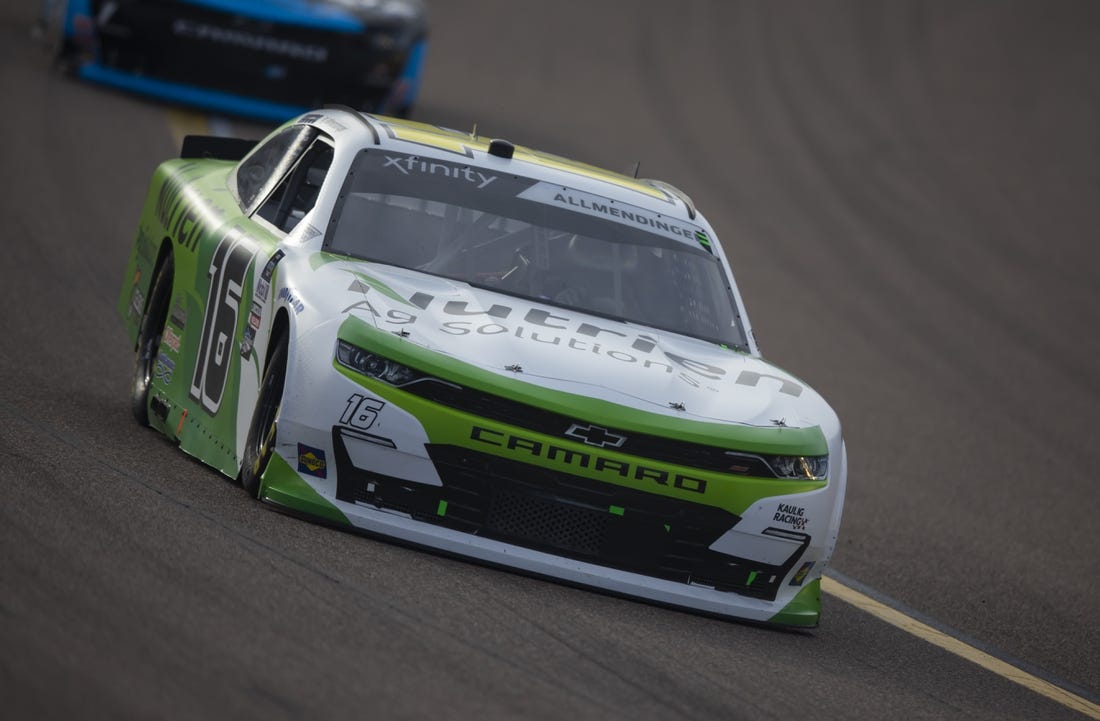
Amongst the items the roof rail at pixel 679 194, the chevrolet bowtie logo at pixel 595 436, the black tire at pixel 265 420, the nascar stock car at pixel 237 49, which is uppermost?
the roof rail at pixel 679 194

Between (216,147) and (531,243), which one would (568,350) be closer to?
(531,243)

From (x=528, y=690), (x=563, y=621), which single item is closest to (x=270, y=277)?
(x=563, y=621)

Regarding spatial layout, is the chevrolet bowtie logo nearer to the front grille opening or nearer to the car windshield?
the front grille opening

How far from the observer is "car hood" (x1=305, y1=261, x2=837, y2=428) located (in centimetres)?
615

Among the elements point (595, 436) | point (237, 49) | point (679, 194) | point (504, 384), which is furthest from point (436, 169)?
point (237, 49)

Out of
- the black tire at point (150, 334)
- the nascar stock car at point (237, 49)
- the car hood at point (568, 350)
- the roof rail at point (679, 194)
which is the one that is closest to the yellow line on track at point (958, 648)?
the car hood at point (568, 350)

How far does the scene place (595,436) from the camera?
603 cm

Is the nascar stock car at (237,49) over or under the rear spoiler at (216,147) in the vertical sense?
under

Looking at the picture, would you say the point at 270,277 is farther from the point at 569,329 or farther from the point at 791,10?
the point at 791,10

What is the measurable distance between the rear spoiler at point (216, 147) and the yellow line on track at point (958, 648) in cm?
345

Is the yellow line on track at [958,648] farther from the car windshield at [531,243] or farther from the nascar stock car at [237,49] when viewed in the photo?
the nascar stock car at [237,49]

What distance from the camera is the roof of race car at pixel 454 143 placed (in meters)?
7.58

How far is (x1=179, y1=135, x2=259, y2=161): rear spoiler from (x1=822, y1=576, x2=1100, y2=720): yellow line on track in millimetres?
3452

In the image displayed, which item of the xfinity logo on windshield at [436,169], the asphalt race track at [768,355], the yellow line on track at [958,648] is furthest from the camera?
the xfinity logo on windshield at [436,169]
